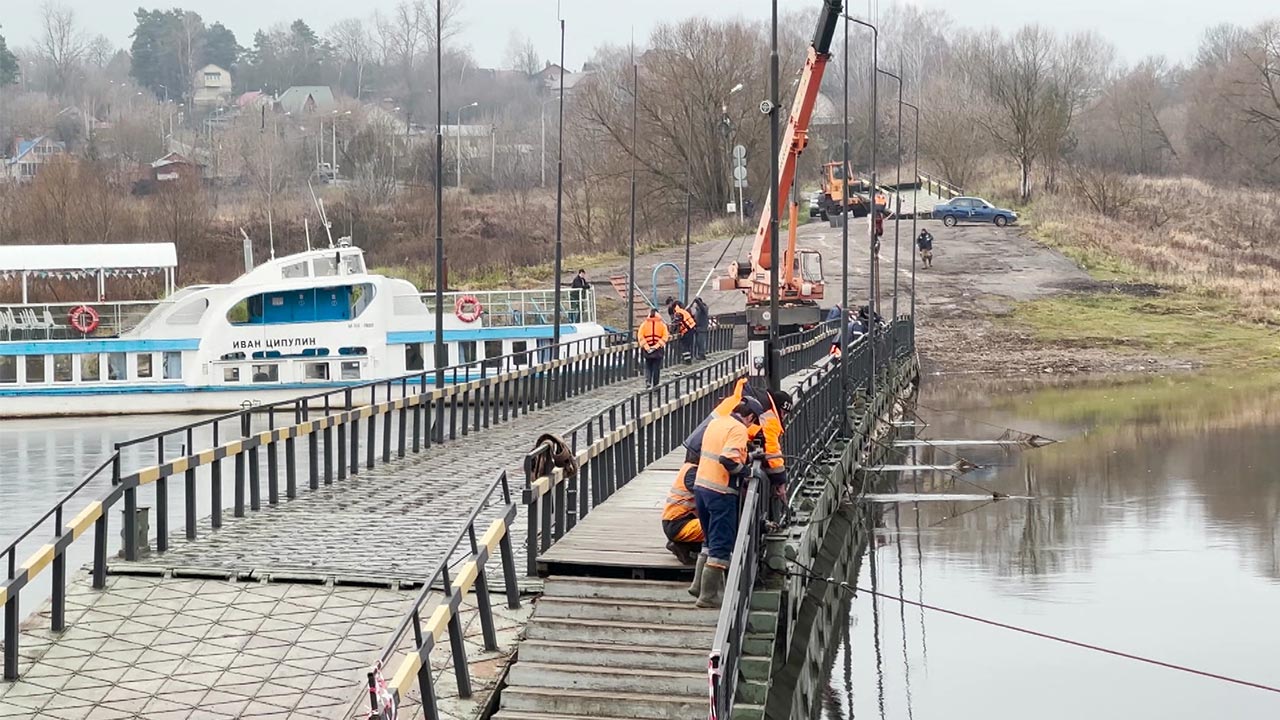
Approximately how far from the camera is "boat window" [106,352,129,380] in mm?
49156

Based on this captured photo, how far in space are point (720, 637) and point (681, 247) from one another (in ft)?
230

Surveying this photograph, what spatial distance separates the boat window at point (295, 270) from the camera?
49.5 meters

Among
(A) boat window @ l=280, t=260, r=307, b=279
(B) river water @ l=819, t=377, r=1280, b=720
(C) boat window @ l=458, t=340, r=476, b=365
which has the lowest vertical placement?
(B) river water @ l=819, t=377, r=1280, b=720

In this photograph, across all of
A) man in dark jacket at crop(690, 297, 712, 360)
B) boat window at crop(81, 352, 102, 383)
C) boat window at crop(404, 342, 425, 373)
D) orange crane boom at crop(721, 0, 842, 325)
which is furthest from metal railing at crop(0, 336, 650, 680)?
orange crane boom at crop(721, 0, 842, 325)

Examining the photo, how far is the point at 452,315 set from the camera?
5156 cm

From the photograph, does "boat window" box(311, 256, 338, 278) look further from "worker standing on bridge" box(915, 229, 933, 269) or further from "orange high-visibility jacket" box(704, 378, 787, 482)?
"orange high-visibility jacket" box(704, 378, 787, 482)

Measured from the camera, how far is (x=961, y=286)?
72.6 meters

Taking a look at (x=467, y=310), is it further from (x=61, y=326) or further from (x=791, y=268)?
(x=61, y=326)

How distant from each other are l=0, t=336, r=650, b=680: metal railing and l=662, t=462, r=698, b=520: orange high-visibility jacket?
460cm

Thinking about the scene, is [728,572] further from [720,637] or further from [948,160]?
[948,160]

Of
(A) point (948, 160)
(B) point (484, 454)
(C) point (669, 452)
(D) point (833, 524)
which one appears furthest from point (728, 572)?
(A) point (948, 160)

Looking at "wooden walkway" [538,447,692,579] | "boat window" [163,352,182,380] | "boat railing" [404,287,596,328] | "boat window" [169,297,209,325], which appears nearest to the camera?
"wooden walkway" [538,447,692,579]

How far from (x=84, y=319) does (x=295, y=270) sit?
5.89m

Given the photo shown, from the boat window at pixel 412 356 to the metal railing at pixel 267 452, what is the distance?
3619 mm
